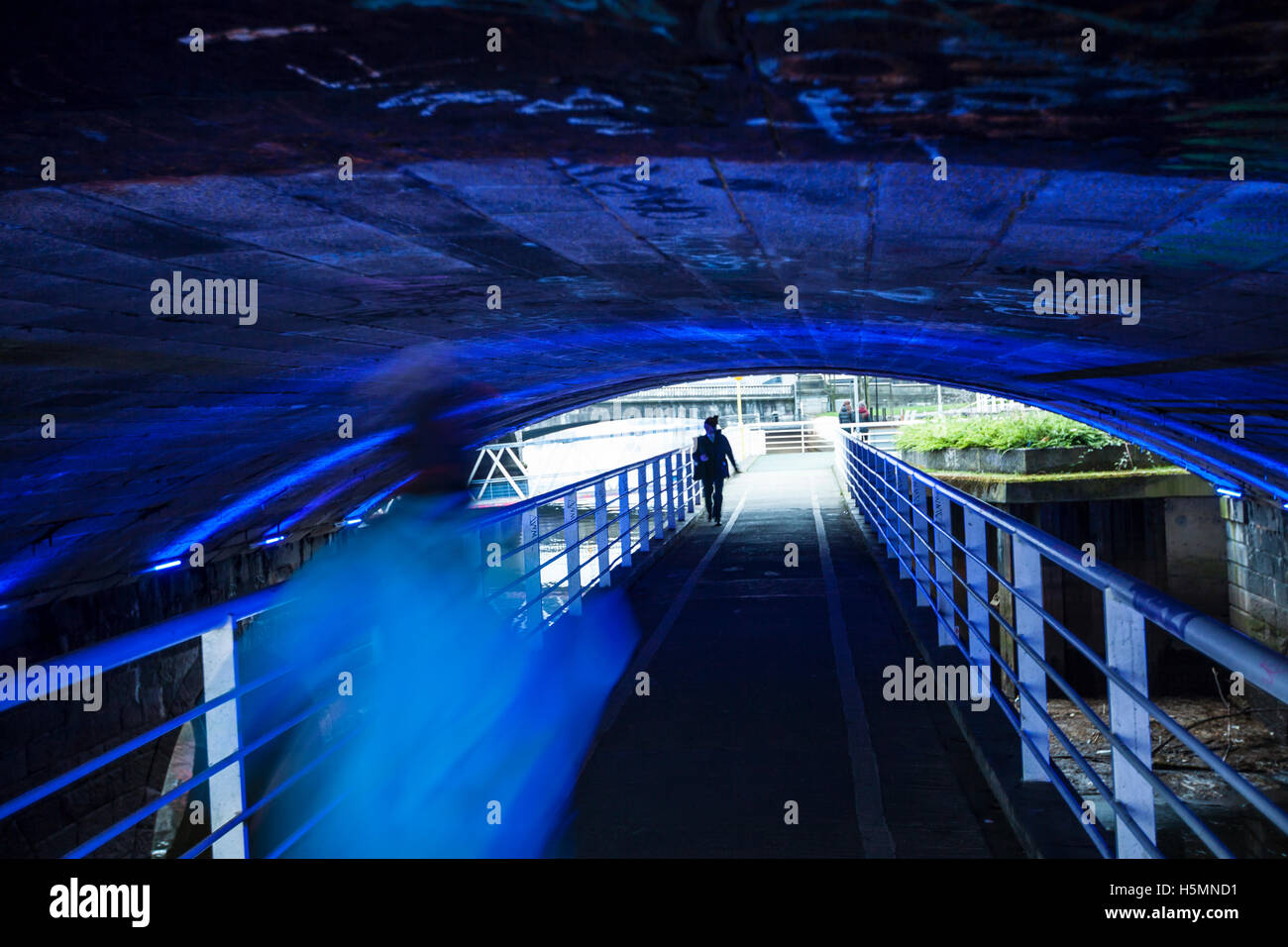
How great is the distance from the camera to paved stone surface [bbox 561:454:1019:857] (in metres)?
4.15

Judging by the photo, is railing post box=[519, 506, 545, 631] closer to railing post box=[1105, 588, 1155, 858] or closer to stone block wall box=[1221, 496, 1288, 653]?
railing post box=[1105, 588, 1155, 858]

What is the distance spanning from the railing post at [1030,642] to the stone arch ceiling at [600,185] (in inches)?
62.2

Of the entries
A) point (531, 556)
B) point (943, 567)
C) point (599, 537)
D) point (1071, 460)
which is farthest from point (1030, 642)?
point (1071, 460)

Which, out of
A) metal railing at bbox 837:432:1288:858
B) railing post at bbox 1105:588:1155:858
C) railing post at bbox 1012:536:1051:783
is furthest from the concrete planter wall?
railing post at bbox 1105:588:1155:858

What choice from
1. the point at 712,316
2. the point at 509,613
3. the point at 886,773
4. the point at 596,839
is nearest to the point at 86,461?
the point at 509,613

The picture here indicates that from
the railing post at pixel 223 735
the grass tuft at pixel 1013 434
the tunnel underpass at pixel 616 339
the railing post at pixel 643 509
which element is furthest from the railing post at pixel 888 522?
the railing post at pixel 223 735

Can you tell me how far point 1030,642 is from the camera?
4066 millimetres

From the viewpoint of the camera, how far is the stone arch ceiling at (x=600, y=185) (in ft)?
9.89

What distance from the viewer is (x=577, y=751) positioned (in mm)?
5266

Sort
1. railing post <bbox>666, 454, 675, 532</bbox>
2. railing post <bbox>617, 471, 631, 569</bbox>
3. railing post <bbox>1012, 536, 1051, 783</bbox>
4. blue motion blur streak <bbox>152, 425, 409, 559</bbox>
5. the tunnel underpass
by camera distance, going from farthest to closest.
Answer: railing post <bbox>666, 454, 675, 532</bbox>
blue motion blur streak <bbox>152, 425, 409, 559</bbox>
railing post <bbox>617, 471, 631, 569</bbox>
railing post <bbox>1012, 536, 1051, 783</bbox>
the tunnel underpass

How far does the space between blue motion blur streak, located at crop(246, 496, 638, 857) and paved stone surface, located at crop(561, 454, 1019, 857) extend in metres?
0.32

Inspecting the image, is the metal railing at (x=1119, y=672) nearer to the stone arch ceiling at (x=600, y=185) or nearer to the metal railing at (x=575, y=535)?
the stone arch ceiling at (x=600, y=185)

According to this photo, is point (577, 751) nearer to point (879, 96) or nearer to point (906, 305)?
point (879, 96)

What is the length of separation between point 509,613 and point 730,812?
2205 mm
